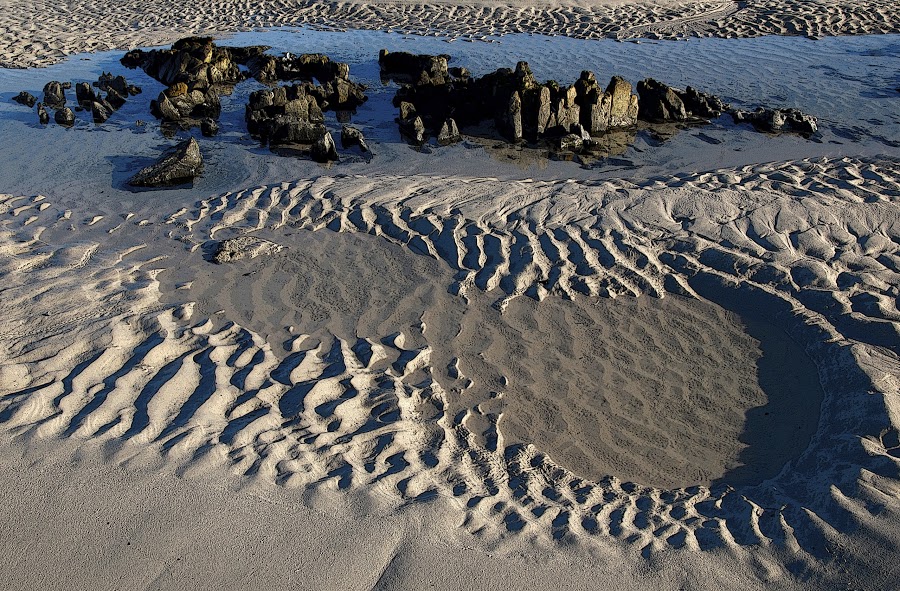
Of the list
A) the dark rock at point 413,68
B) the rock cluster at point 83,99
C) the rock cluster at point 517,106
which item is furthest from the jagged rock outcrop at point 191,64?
the rock cluster at point 517,106

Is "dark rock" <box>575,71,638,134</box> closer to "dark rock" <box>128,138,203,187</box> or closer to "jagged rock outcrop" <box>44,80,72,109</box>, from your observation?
"dark rock" <box>128,138,203,187</box>

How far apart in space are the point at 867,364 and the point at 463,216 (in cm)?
414

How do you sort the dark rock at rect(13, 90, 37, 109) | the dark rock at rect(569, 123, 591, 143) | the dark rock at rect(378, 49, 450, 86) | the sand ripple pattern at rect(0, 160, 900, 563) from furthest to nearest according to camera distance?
the dark rock at rect(378, 49, 450, 86) → the dark rock at rect(13, 90, 37, 109) → the dark rock at rect(569, 123, 591, 143) → the sand ripple pattern at rect(0, 160, 900, 563)

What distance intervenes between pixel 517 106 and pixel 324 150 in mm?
3147

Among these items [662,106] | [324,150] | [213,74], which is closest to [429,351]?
[324,150]

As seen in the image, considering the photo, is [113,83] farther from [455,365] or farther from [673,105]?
[455,365]

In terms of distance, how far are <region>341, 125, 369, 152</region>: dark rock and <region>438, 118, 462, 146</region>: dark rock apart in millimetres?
1182

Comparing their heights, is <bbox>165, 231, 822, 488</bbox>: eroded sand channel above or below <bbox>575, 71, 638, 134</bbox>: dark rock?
below

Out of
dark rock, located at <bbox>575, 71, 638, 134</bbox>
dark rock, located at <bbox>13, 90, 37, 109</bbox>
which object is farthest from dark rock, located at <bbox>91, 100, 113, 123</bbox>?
dark rock, located at <bbox>575, 71, 638, 134</bbox>

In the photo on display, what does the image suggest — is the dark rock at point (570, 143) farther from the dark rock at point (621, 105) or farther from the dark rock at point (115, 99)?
the dark rock at point (115, 99)

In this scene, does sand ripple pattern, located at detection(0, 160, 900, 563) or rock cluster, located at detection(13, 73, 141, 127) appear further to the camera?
rock cluster, located at detection(13, 73, 141, 127)

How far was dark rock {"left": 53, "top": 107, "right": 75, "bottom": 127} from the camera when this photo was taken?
1150 centimetres

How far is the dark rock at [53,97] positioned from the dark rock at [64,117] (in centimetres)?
90

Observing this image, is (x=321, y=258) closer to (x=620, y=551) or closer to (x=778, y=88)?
(x=620, y=551)
